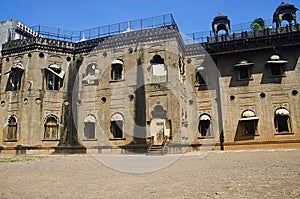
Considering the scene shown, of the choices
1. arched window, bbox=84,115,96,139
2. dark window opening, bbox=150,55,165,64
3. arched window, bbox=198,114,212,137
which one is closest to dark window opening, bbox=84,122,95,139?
arched window, bbox=84,115,96,139

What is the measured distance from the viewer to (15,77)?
25391 millimetres

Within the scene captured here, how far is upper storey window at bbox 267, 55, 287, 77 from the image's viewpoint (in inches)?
908

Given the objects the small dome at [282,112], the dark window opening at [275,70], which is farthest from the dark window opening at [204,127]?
the dark window opening at [275,70]

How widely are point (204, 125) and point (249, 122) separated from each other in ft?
Result: 12.5

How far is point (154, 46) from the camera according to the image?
22.5 m

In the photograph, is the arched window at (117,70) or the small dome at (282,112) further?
the arched window at (117,70)

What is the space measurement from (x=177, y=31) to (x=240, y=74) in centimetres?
688

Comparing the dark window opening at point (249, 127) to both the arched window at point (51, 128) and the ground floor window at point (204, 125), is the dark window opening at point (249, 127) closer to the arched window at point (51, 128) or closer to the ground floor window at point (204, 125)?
the ground floor window at point (204, 125)

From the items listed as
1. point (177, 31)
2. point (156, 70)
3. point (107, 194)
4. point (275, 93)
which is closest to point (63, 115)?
point (156, 70)

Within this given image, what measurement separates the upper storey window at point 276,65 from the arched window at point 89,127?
15.8m

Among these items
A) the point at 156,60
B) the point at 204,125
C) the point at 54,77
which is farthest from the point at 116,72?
the point at 204,125

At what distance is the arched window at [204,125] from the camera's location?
2441 centimetres

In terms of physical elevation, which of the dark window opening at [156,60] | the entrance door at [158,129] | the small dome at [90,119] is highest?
the dark window opening at [156,60]

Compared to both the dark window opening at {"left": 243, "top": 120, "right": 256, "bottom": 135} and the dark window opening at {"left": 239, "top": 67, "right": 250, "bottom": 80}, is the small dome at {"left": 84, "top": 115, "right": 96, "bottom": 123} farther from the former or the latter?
the dark window opening at {"left": 239, "top": 67, "right": 250, "bottom": 80}
